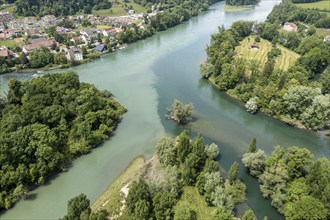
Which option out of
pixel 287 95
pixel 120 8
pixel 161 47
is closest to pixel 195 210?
pixel 287 95

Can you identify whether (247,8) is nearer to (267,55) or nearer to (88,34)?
(267,55)

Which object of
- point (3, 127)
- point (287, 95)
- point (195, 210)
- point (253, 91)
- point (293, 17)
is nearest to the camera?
point (195, 210)

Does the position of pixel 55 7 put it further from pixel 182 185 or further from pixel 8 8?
pixel 182 185

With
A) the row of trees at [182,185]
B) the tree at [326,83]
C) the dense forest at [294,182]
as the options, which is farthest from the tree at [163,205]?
the tree at [326,83]

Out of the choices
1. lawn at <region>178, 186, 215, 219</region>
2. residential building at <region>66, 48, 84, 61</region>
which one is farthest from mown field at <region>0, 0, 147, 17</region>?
lawn at <region>178, 186, 215, 219</region>

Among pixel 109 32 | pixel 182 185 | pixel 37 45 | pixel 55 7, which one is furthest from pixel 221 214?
pixel 55 7

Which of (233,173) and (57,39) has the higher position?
(233,173)
